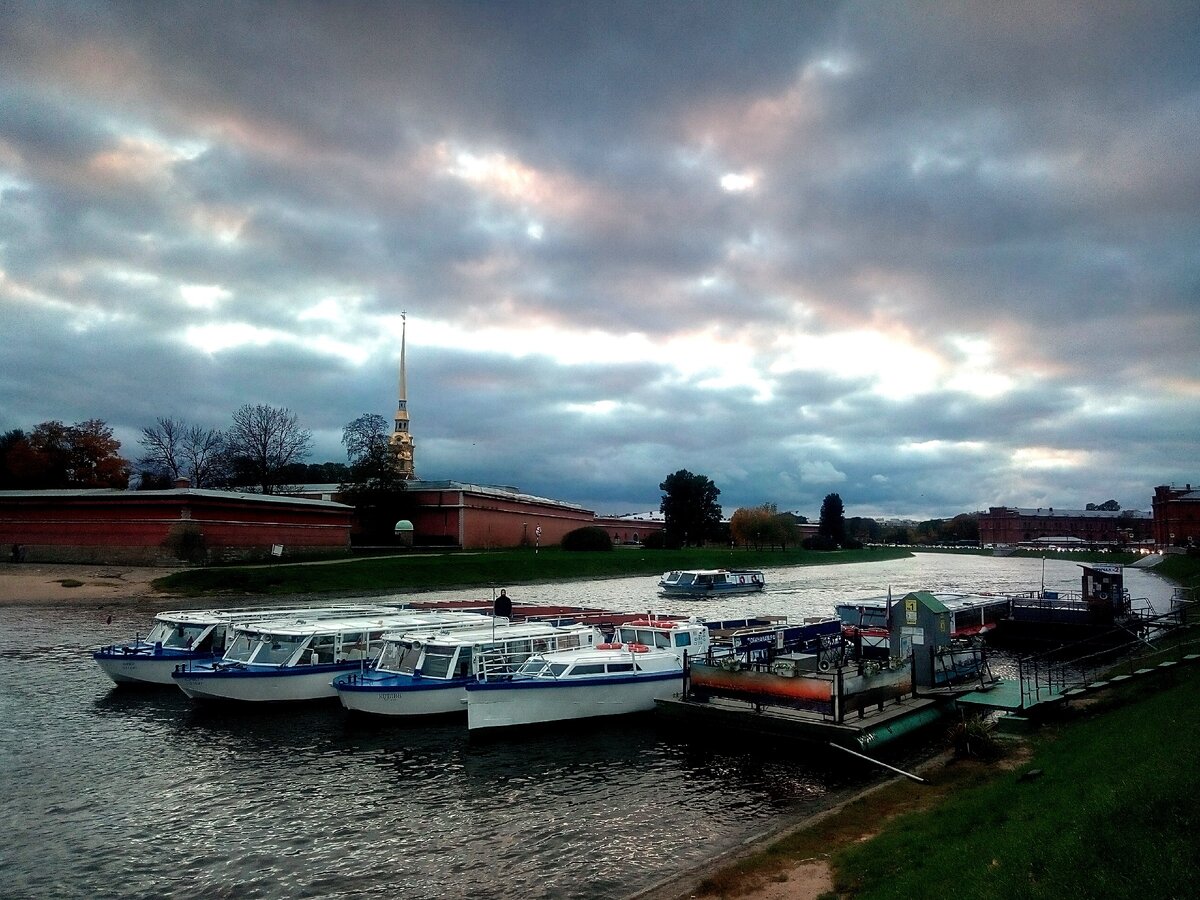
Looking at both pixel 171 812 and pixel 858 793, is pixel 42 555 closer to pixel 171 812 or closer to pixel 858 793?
pixel 171 812

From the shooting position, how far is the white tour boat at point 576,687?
25.6m

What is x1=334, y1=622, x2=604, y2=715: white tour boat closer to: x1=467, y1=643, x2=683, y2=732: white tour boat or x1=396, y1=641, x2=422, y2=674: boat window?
x1=396, y1=641, x2=422, y2=674: boat window

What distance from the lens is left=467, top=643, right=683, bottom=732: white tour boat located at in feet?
83.9

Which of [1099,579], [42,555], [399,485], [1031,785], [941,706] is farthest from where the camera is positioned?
[399,485]

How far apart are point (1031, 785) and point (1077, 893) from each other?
588 centimetres

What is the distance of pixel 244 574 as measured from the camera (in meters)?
68.2

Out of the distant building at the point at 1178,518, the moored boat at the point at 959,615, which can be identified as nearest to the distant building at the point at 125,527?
the moored boat at the point at 959,615

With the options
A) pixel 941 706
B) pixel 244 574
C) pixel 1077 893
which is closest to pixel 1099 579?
pixel 941 706

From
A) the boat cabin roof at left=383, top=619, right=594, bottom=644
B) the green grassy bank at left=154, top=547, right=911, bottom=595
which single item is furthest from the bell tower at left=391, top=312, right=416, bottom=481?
the boat cabin roof at left=383, top=619, right=594, bottom=644

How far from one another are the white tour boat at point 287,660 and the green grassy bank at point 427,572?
36.8 metres

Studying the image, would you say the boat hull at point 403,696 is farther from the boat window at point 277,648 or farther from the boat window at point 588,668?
the boat window at point 277,648

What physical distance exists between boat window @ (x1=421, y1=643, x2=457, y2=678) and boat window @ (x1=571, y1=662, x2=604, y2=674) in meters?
4.29

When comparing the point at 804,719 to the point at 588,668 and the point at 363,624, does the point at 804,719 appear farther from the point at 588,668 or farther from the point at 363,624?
the point at 363,624

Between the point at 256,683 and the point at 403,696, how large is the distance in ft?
20.6
